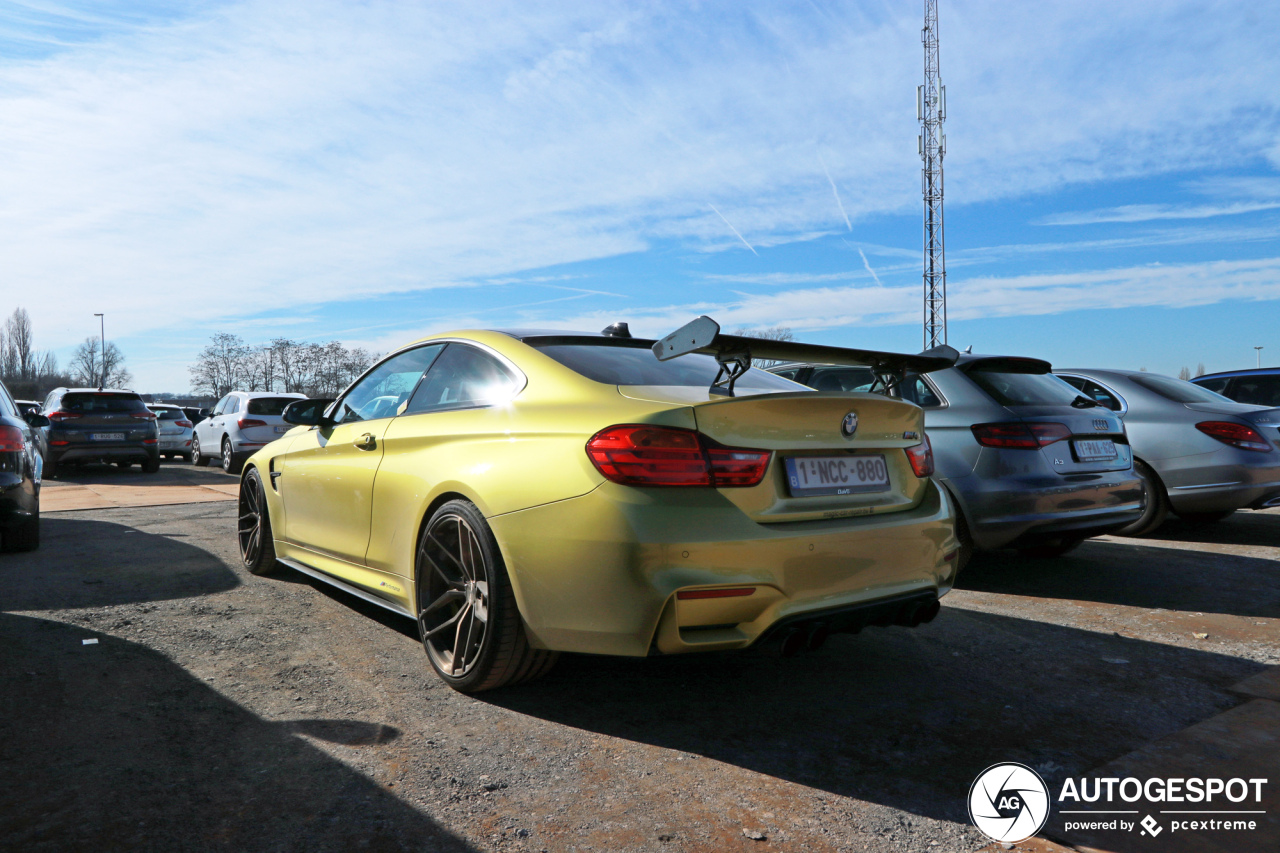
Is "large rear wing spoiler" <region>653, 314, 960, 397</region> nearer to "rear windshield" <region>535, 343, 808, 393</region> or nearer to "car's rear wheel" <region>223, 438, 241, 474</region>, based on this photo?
"rear windshield" <region>535, 343, 808, 393</region>

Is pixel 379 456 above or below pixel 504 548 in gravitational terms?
above

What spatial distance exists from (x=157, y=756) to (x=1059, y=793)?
266cm

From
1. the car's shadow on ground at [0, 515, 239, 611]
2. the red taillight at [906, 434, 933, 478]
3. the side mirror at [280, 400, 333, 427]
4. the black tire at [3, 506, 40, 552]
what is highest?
the side mirror at [280, 400, 333, 427]

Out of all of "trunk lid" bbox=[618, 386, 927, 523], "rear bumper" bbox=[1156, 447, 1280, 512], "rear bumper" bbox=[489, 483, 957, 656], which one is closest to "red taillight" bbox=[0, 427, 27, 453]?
"rear bumper" bbox=[489, 483, 957, 656]

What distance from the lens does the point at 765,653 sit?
384 centimetres

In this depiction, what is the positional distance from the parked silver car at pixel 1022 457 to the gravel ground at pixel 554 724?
455 mm

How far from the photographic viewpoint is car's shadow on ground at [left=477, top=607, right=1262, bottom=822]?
105 inches

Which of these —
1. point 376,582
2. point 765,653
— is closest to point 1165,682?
point 765,653

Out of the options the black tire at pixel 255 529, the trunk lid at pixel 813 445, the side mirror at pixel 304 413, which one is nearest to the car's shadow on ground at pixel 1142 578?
the trunk lid at pixel 813 445

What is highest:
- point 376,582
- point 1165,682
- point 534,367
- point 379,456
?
point 534,367

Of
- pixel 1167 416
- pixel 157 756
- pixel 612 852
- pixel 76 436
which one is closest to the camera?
pixel 612 852

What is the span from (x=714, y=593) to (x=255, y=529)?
3.76 metres

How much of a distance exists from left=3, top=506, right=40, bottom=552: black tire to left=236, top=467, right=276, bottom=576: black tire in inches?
75.5

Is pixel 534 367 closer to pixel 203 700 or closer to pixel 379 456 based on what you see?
pixel 379 456
